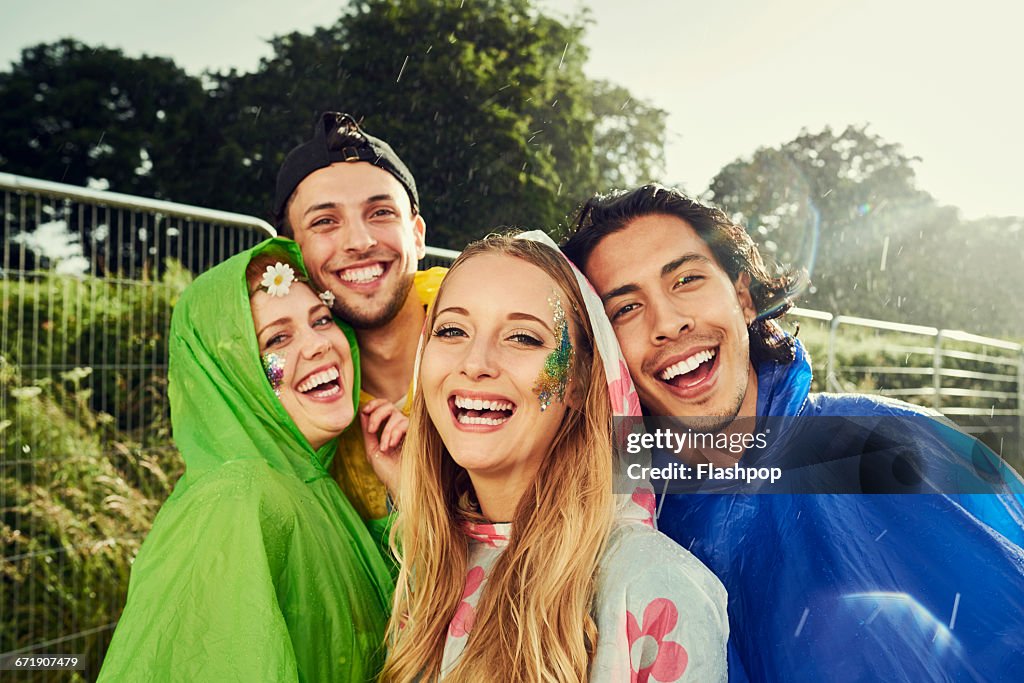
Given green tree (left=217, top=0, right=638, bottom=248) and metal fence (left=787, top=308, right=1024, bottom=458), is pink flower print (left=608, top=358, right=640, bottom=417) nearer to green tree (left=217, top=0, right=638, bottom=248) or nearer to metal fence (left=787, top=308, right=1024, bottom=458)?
metal fence (left=787, top=308, right=1024, bottom=458)

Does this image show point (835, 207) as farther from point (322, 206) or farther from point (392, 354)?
point (322, 206)

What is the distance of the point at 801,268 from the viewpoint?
2309 mm

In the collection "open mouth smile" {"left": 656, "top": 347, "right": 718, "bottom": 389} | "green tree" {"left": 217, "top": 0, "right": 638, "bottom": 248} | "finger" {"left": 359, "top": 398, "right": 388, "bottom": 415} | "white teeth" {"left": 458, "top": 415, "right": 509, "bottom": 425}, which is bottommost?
"finger" {"left": 359, "top": 398, "right": 388, "bottom": 415}

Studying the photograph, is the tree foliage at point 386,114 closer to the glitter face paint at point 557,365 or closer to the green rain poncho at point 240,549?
the green rain poncho at point 240,549

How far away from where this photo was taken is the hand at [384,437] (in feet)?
8.34

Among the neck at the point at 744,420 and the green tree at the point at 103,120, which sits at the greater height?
the green tree at the point at 103,120

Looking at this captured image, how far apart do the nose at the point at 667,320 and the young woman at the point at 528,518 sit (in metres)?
0.13

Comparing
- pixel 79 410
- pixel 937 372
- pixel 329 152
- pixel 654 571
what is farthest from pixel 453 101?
pixel 654 571

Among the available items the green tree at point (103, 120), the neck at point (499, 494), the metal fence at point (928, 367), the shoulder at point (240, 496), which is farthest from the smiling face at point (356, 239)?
the green tree at point (103, 120)

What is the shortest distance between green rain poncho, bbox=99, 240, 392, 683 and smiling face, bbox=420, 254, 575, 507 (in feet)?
1.78

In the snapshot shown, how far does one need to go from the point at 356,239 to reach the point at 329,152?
0.34m

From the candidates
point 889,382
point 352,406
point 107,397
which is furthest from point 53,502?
point 889,382

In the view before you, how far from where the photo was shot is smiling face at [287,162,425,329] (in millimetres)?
2699

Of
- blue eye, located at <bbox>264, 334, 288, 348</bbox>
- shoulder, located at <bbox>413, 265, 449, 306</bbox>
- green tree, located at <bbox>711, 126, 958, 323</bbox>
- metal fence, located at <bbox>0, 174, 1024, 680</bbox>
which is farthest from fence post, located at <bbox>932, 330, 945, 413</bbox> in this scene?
blue eye, located at <bbox>264, 334, 288, 348</bbox>
